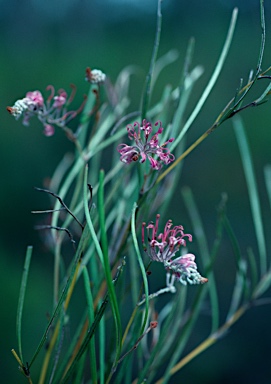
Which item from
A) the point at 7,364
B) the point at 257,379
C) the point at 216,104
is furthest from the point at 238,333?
the point at 216,104

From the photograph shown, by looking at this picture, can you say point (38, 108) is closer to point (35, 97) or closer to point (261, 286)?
point (35, 97)

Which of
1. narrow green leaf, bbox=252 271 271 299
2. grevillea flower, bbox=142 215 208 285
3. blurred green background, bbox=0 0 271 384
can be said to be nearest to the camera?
grevillea flower, bbox=142 215 208 285

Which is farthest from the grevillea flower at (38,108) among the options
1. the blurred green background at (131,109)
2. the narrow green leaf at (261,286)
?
the blurred green background at (131,109)

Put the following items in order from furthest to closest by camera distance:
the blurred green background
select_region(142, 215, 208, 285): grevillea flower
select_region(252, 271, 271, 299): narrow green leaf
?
the blurred green background
select_region(252, 271, 271, 299): narrow green leaf
select_region(142, 215, 208, 285): grevillea flower

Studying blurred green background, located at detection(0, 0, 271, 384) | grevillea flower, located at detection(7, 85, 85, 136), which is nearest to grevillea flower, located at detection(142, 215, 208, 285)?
grevillea flower, located at detection(7, 85, 85, 136)

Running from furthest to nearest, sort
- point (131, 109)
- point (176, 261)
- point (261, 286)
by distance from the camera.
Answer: point (131, 109), point (261, 286), point (176, 261)

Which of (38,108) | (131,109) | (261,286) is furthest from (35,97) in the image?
(131,109)

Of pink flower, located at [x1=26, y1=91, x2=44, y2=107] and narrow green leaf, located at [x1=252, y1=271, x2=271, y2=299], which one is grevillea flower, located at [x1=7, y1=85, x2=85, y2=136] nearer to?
pink flower, located at [x1=26, y1=91, x2=44, y2=107]

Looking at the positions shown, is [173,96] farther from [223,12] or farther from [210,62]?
[223,12]
